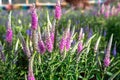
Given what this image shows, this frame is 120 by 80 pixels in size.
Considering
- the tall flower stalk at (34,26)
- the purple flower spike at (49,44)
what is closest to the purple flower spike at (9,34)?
the tall flower stalk at (34,26)

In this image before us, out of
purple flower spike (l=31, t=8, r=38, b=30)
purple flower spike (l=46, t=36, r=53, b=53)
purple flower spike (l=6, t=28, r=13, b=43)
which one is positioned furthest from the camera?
purple flower spike (l=6, t=28, r=13, b=43)

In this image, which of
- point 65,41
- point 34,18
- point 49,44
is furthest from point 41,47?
point 34,18

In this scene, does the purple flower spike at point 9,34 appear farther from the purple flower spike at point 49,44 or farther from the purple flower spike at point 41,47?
the purple flower spike at point 49,44

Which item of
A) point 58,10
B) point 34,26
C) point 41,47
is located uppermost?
point 58,10

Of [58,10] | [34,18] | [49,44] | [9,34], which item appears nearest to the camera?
[34,18]

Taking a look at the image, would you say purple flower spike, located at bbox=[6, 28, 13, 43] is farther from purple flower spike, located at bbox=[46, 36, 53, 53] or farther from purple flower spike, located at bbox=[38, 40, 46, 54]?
purple flower spike, located at bbox=[46, 36, 53, 53]

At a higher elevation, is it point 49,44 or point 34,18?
point 34,18

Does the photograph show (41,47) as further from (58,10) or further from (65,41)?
(58,10)

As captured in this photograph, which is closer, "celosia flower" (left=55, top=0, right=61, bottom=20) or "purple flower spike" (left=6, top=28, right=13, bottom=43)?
"celosia flower" (left=55, top=0, right=61, bottom=20)

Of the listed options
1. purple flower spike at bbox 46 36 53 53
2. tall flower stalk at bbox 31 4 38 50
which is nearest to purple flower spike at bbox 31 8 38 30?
tall flower stalk at bbox 31 4 38 50

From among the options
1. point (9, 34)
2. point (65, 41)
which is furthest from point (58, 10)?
point (9, 34)

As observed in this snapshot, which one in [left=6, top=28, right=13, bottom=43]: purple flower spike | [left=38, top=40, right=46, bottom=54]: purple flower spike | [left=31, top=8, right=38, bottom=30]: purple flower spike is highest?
[left=31, top=8, right=38, bottom=30]: purple flower spike

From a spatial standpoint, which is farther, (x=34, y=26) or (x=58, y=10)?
(x=58, y=10)

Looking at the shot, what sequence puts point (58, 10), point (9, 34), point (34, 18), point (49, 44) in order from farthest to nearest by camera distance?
point (9, 34) < point (58, 10) < point (49, 44) < point (34, 18)
